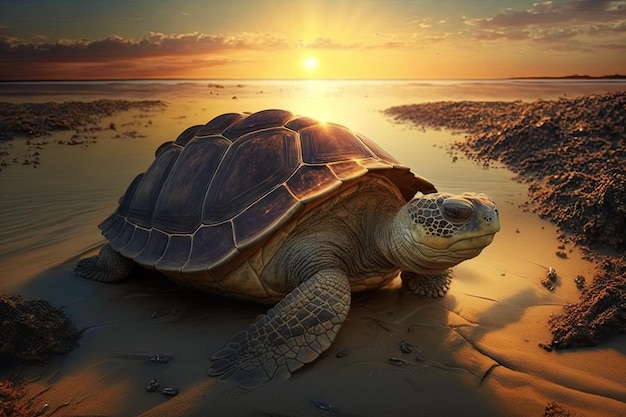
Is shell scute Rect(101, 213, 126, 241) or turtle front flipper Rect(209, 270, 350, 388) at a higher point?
shell scute Rect(101, 213, 126, 241)

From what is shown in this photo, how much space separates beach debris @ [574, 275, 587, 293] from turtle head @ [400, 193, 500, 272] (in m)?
1.63

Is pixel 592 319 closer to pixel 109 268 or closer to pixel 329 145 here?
pixel 329 145

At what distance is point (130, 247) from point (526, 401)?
3.38 m

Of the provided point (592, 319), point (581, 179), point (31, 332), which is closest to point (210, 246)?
point (31, 332)

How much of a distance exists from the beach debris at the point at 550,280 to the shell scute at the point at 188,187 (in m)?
3.26

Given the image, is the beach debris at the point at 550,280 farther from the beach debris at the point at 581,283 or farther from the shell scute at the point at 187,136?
the shell scute at the point at 187,136

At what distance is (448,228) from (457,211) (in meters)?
0.13

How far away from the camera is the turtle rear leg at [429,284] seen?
3.66 metres

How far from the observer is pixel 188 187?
12.2 feet

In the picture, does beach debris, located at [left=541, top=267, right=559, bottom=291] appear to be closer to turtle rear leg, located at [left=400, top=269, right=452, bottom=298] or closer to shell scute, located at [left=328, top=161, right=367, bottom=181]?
turtle rear leg, located at [left=400, top=269, right=452, bottom=298]

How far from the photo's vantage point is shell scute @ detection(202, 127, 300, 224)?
334 centimetres

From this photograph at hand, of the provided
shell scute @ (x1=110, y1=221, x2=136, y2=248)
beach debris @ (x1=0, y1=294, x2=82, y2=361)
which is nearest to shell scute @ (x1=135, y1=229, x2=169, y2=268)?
shell scute @ (x1=110, y1=221, x2=136, y2=248)

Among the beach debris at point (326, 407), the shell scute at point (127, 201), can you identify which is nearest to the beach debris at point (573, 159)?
the beach debris at point (326, 407)

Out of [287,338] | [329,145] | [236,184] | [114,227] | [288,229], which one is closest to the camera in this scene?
[287,338]
